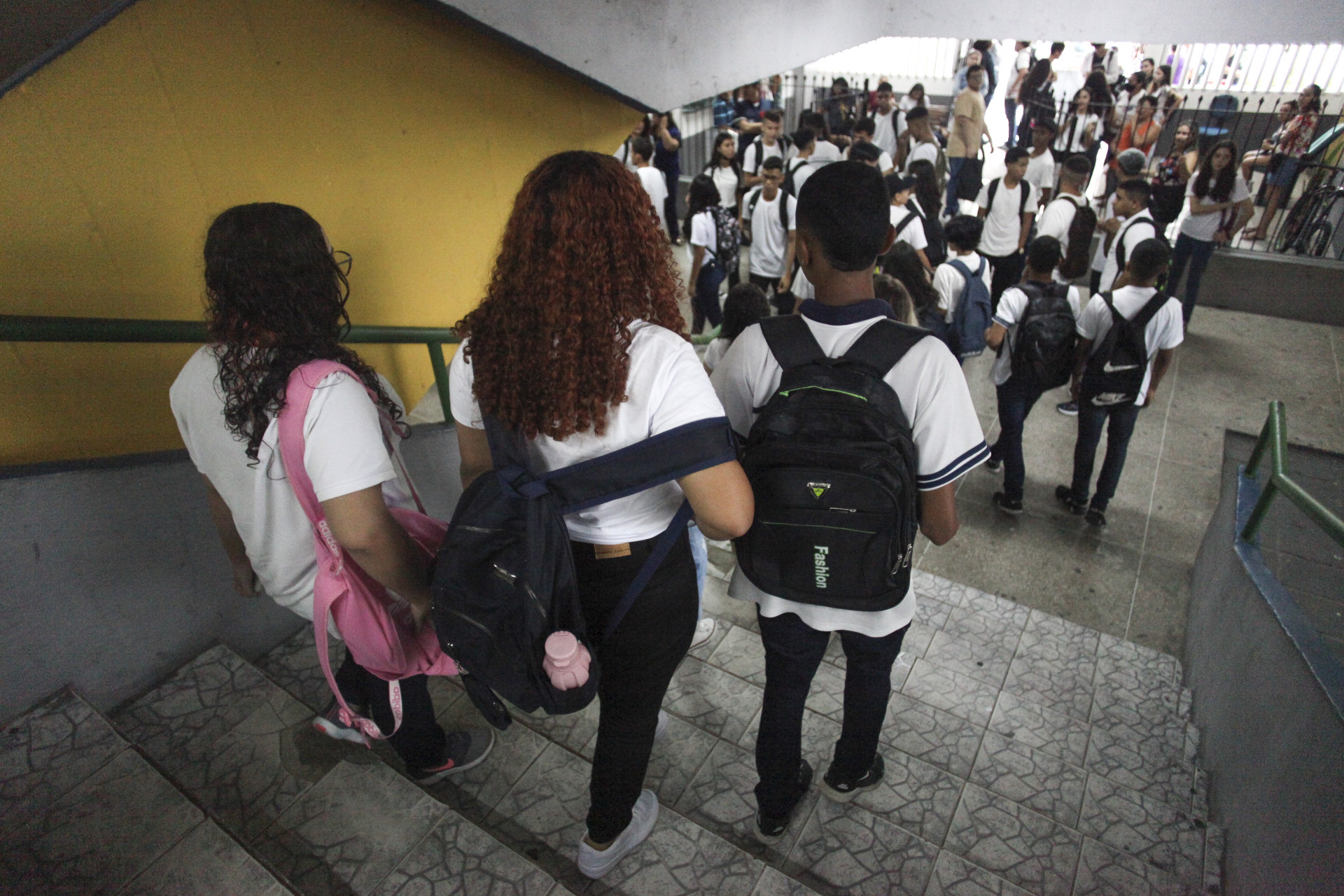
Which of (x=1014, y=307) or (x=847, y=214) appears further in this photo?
(x=1014, y=307)

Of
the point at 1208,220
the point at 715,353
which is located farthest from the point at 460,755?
the point at 1208,220

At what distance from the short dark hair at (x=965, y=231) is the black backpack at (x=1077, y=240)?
1.50m

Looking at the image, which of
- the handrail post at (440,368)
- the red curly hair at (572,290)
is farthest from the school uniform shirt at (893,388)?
the handrail post at (440,368)

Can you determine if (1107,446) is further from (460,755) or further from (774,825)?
(460,755)

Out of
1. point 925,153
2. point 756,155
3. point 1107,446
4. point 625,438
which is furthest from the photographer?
point 756,155

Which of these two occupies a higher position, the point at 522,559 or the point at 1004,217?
the point at 522,559

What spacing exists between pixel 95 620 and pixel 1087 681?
3.73 metres

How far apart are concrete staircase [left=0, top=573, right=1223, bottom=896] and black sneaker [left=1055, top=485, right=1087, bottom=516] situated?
1806 millimetres

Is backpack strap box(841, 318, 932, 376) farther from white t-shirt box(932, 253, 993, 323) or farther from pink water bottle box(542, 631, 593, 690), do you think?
white t-shirt box(932, 253, 993, 323)

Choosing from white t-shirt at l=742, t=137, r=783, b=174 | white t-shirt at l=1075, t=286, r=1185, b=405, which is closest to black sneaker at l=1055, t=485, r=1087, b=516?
white t-shirt at l=1075, t=286, r=1185, b=405

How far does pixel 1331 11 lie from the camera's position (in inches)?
164

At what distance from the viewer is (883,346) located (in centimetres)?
157

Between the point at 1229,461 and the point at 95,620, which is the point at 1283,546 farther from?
the point at 95,620

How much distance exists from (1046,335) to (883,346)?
9.40 ft
